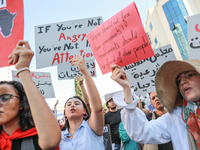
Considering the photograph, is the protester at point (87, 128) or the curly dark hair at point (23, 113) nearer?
the curly dark hair at point (23, 113)

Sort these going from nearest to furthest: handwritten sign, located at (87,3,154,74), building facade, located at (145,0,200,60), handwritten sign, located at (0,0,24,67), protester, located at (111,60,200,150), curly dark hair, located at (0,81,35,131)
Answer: curly dark hair, located at (0,81,35,131)
protester, located at (111,60,200,150)
handwritten sign, located at (0,0,24,67)
handwritten sign, located at (87,3,154,74)
building facade, located at (145,0,200,60)

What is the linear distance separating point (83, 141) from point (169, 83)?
125 centimetres

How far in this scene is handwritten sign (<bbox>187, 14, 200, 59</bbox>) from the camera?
2.40 m

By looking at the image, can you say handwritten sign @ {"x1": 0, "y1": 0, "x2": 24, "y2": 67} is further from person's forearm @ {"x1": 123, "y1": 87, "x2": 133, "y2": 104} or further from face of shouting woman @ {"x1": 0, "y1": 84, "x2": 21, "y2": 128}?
person's forearm @ {"x1": 123, "y1": 87, "x2": 133, "y2": 104}

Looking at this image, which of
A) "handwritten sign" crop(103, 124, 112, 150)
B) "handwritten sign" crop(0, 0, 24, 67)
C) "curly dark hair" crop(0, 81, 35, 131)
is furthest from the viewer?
"handwritten sign" crop(103, 124, 112, 150)

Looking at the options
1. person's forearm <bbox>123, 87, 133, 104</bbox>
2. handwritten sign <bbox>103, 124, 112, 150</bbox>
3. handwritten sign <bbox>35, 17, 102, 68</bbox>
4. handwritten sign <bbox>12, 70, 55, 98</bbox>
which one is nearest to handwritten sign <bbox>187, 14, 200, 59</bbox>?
person's forearm <bbox>123, 87, 133, 104</bbox>

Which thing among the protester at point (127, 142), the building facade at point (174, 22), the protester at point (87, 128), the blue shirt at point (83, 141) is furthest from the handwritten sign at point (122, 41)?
the building facade at point (174, 22)

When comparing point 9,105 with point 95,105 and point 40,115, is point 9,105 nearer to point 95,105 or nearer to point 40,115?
point 40,115

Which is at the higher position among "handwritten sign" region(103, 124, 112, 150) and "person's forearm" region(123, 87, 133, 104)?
"person's forearm" region(123, 87, 133, 104)

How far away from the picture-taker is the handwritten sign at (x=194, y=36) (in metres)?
2.40

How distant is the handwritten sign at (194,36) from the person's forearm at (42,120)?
2.33 m

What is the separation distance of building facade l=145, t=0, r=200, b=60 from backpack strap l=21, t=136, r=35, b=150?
87.9ft

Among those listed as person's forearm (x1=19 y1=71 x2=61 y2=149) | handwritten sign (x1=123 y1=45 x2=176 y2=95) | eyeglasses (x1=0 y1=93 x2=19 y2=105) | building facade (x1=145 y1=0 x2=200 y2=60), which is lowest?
person's forearm (x1=19 y1=71 x2=61 y2=149)

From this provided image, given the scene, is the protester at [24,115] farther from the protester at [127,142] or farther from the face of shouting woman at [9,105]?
the protester at [127,142]
